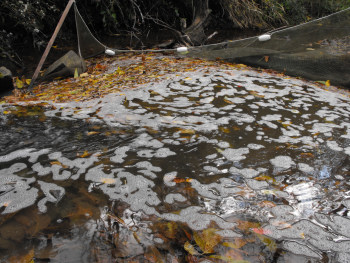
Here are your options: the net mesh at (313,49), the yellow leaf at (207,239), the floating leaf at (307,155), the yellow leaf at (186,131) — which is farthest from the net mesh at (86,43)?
the yellow leaf at (207,239)

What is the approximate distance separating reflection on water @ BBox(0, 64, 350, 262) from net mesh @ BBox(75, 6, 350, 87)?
1.37m

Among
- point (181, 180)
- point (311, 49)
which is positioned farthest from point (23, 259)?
point (311, 49)

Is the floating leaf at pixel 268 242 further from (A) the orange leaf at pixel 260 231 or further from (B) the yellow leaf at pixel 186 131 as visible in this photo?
(B) the yellow leaf at pixel 186 131

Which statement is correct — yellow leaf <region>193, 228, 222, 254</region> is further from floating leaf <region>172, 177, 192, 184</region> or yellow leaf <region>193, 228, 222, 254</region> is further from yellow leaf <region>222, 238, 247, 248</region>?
floating leaf <region>172, 177, 192, 184</region>

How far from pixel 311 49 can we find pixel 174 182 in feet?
12.0

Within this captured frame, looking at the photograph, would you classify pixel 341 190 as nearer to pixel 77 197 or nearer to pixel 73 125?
pixel 77 197

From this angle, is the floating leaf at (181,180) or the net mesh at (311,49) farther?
the net mesh at (311,49)

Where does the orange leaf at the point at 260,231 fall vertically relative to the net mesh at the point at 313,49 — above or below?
below

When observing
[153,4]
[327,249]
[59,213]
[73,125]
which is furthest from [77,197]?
[153,4]

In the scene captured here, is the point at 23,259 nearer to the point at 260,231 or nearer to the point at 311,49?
the point at 260,231

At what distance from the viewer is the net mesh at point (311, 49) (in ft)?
13.5

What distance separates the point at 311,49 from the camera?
421 cm

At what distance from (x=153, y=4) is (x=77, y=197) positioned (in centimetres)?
631

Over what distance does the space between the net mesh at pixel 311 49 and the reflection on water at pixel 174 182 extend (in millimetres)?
1369
